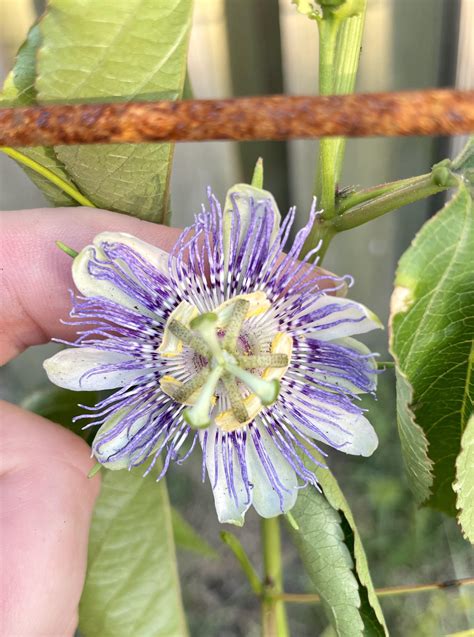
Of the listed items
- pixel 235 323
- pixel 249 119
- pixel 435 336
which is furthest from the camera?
pixel 235 323

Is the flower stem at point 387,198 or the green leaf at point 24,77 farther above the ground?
the green leaf at point 24,77

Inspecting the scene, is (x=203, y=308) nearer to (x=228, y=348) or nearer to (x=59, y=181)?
(x=228, y=348)

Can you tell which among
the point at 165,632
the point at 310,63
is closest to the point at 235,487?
the point at 165,632

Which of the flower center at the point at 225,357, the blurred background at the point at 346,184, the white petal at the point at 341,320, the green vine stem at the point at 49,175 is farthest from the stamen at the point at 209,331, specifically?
the blurred background at the point at 346,184

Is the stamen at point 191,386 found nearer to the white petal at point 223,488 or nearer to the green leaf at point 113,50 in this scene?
the white petal at point 223,488

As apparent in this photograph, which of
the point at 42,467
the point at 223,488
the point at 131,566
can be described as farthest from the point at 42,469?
the point at 223,488

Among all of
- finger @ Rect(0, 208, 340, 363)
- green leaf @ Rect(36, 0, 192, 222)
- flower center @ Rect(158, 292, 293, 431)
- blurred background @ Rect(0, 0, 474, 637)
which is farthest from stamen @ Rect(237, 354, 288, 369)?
blurred background @ Rect(0, 0, 474, 637)

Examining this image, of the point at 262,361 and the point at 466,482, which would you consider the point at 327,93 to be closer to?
the point at 262,361
